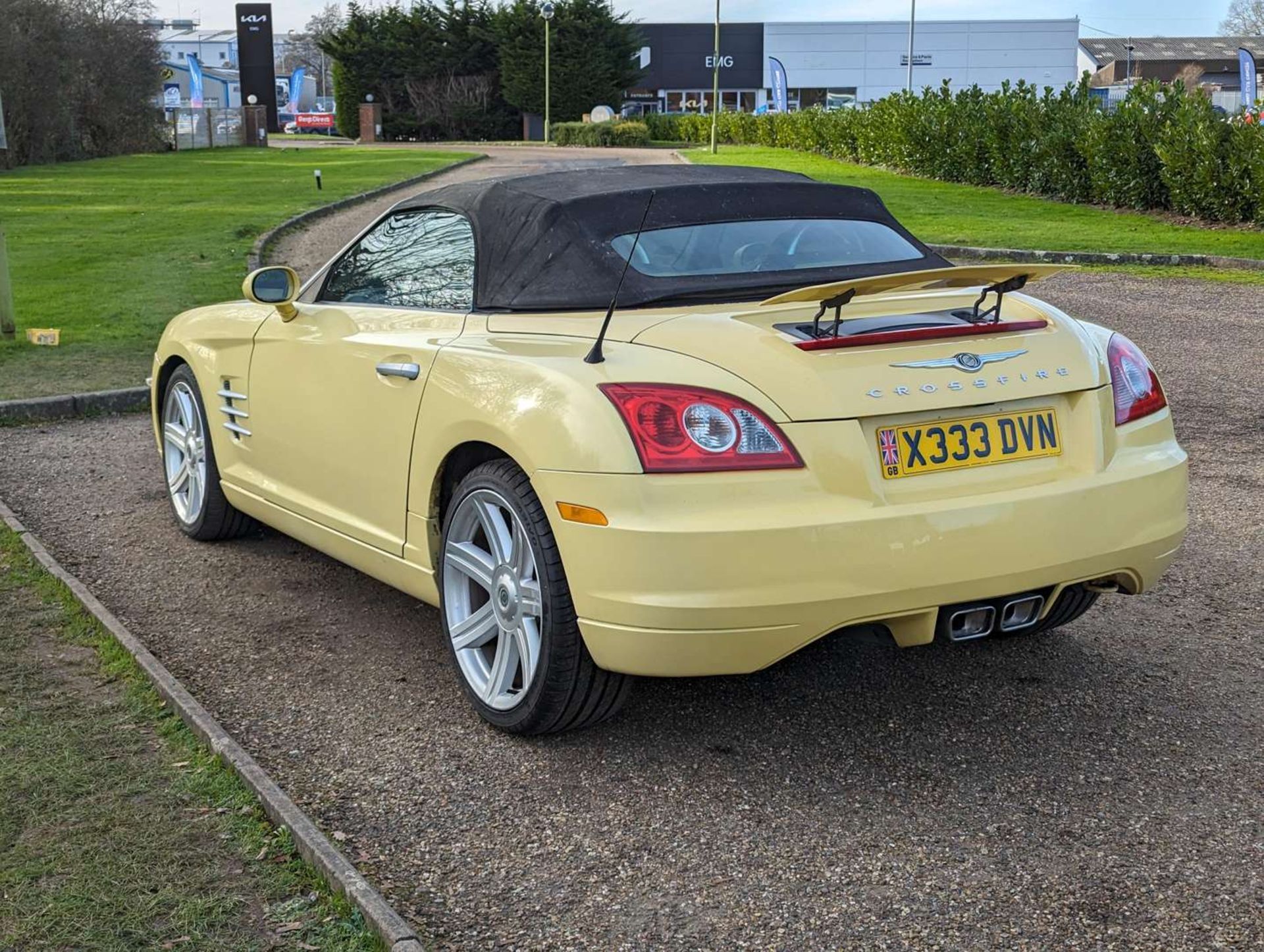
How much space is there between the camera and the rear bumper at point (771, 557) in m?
3.27

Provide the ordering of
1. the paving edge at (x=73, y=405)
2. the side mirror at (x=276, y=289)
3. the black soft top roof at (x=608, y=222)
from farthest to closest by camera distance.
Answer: the paving edge at (x=73, y=405) < the side mirror at (x=276, y=289) < the black soft top roof at (x=608, y=222)

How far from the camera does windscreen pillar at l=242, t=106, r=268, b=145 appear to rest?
189ft

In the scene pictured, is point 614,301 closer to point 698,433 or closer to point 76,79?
point 698,433

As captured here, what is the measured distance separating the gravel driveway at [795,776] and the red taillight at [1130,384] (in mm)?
857

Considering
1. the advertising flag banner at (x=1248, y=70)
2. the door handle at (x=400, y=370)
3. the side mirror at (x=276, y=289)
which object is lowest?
the door handle at (x=400, y=370)

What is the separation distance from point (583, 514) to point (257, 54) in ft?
210

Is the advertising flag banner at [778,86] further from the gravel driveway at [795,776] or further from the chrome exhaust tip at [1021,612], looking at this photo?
the chrome exhaust tip at [1021,612]

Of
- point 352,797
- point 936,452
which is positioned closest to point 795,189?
point 936,452

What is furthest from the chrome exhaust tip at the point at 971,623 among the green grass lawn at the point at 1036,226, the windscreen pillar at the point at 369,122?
the windscreen pillar at the point at 369,122

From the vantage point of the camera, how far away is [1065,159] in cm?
2233

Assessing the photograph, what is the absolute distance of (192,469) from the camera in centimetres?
590

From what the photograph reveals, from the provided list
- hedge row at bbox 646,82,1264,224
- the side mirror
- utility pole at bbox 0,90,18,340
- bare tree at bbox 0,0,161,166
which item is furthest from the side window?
bare tree at bbox 0,0,161,166

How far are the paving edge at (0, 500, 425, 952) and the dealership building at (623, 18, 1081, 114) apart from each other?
85.8 m

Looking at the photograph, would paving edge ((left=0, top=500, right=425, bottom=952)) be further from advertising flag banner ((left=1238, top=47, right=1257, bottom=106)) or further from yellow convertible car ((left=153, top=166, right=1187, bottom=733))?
advertising flag banner ((left=1238, top=47, right=1257, bottom=106))
